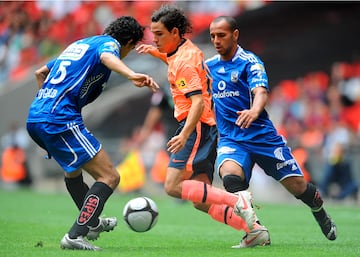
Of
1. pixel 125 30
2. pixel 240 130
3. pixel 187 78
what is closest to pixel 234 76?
pixel 240 130

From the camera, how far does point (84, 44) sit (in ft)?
27.5

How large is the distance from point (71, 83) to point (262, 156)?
2.25 meters

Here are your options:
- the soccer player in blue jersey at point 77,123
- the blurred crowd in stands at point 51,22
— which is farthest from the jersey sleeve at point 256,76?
the blurred crowd in stands at point 51,22

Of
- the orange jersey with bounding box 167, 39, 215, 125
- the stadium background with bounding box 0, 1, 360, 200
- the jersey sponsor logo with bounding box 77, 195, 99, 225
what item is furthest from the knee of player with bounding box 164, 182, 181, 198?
the stadium background with bounding box 0, 1, 360, 200

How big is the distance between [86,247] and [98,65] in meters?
1.76

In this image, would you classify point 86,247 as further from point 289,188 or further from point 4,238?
point 289,188

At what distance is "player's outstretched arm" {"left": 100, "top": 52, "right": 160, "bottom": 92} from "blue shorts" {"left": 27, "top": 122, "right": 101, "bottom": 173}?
0.74m

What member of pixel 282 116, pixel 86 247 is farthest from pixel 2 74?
pixel 86 247

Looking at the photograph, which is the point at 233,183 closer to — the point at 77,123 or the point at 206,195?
the point at 206,195

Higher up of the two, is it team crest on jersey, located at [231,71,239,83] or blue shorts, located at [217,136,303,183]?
team crest on jersey, located at [231,71,239,83]

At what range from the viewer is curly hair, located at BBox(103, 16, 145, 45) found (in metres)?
8.55

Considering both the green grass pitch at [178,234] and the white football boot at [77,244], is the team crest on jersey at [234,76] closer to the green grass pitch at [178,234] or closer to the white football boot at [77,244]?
the green grass pitch at [178,234]

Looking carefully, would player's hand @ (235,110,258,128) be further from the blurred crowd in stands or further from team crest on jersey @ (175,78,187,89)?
the blurred crowd in stands

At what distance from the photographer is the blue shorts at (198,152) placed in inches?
343
